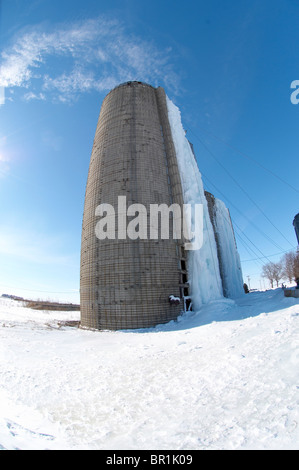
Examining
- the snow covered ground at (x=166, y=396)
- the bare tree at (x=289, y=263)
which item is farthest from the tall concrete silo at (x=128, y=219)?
the bare tree at (x=289, y=263)

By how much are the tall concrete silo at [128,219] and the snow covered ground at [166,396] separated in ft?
27.9

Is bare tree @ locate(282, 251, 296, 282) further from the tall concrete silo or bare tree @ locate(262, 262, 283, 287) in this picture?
the tall concrete silo

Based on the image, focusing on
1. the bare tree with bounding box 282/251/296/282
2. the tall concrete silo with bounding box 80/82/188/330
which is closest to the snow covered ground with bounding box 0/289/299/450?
the tall concrete silo with bounding box 80/82/188/330

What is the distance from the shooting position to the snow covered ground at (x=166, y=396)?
3455mm

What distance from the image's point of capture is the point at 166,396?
4.88m

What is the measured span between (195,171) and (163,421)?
2378cm

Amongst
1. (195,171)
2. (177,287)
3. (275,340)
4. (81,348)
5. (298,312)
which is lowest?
(81,348)

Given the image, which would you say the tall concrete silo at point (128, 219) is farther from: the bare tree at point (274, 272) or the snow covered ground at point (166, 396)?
the bare tree at point (274, 272)

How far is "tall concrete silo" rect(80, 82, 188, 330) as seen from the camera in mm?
16984

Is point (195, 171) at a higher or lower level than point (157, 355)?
higher

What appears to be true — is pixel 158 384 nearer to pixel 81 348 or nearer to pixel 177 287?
pixel 81 348
